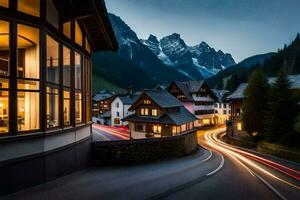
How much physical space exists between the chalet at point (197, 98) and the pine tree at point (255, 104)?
71.5 feet

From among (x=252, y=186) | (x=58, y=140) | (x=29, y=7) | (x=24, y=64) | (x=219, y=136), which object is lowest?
(x=219, y=136)

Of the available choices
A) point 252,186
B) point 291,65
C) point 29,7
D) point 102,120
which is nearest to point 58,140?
point 29,7

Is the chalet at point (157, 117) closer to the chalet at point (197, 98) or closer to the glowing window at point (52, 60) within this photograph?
the chalet at point (197, 98)

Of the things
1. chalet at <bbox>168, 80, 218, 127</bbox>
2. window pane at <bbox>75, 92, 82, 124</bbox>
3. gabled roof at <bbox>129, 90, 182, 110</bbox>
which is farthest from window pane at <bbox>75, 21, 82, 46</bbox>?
chalet at <bbox>168, 80, 218, 127</bbox>

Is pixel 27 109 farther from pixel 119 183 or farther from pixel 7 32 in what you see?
pixel 119 183

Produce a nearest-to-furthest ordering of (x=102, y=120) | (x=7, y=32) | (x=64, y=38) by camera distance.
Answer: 1. (x=7, y=32)
2. (x=64, y=38)
3. (x=102, y=120)

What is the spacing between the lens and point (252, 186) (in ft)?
34.2

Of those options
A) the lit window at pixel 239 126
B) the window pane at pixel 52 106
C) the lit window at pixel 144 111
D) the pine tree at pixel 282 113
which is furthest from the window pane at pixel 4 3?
the lit window at pixel 239 126

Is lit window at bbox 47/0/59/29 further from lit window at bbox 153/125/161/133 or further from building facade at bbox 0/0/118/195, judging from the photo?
lit window at bbox 153/125/161/133

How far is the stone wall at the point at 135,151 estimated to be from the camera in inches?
527

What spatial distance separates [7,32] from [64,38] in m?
2.68

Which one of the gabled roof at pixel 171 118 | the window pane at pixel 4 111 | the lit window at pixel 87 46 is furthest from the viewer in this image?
the gabled roof at pixel 171 118

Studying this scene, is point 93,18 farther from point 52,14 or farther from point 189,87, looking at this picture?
point 189,87

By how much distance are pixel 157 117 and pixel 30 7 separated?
1247 inches
